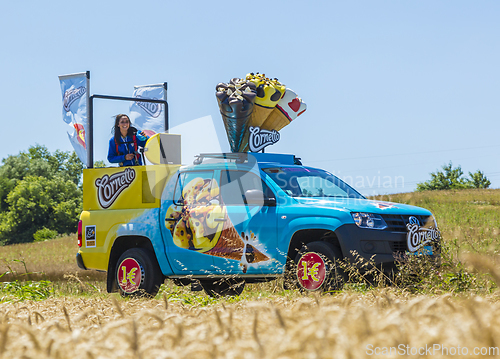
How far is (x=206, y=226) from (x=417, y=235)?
284 cm

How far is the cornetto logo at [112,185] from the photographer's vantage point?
8.74 meters

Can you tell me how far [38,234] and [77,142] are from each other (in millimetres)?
56127

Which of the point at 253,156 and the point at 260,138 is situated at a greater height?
the point at 260,138

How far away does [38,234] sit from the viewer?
67.8m

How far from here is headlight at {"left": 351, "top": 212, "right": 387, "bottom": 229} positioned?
6797 mm

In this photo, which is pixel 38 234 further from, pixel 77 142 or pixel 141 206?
pixel 141 206

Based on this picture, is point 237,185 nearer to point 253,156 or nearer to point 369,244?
point 253,156

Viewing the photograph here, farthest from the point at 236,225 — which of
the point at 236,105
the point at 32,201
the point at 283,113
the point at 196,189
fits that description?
the point at 32,201

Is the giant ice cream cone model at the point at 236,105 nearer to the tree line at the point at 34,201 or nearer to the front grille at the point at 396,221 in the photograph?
the front grille at the point at 396,221

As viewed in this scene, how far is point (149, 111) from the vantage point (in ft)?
43.4

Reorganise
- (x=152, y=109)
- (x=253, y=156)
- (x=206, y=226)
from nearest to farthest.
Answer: (x=206, y=226) → (x=253, y=156) → (x=152, y=109)

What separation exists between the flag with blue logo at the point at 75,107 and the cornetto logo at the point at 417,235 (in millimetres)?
11041

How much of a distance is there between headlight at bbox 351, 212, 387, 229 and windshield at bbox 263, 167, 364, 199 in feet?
3.26

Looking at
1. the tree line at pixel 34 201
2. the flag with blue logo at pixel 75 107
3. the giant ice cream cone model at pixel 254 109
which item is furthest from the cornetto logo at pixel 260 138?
the tree line at pixel 34 201
